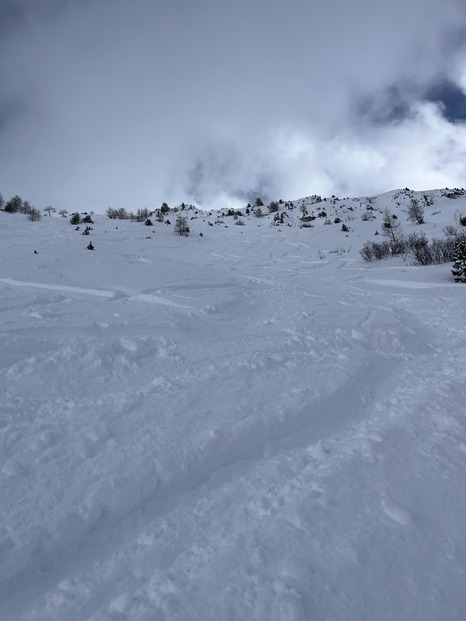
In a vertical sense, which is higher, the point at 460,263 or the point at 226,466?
the point at 460,263

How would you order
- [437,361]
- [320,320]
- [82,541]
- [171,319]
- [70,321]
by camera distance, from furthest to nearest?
[320,320], [171,319], [70,321], [437,361], [82,541]

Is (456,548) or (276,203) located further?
(276,203)

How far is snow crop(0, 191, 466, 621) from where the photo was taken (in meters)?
1.28

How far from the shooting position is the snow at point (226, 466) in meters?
1.28

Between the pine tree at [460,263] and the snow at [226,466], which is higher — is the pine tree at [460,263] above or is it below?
above

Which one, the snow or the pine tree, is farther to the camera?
the pine tree

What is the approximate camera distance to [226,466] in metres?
1.94

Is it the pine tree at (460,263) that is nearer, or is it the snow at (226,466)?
the snow at (226,466)

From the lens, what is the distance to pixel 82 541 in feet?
4.92

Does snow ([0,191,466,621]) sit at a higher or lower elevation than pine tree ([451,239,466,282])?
lower

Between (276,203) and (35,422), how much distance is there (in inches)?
1232

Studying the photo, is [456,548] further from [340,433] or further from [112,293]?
[112,293]

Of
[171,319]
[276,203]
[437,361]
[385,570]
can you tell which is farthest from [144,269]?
[276,203]

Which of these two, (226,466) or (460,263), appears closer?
(226,466)
